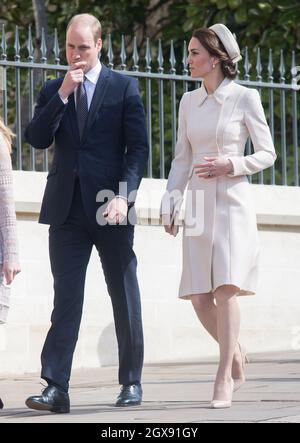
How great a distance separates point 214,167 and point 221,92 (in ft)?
1.43

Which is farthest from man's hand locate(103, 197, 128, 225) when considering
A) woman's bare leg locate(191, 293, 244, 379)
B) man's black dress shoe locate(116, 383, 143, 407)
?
man's black dress shoe locate(116, 383, 143, 407)

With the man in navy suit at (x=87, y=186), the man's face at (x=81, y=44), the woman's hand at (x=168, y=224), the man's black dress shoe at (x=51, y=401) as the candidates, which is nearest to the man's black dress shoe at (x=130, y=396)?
the man in navy suit at (x=87, y=186)

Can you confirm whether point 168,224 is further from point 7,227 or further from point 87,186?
point 7,227

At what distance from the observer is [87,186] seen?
703cm

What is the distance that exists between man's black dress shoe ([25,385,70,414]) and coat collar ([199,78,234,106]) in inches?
64.3

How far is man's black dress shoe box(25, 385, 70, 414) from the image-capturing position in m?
6.78

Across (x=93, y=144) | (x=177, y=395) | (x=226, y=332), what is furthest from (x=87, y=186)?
(x=177, y=395)

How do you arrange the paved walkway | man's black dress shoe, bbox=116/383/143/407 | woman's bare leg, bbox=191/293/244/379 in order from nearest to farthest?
the paved walkway
woman's bare leg, bbox=191/293/244/379
man's black dress shoe, bbox=116/383/143/407

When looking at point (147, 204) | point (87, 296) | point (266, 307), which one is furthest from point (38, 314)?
point (266, 307)

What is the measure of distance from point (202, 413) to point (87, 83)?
1.84 meters

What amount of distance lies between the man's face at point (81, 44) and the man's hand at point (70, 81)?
0.38 feet

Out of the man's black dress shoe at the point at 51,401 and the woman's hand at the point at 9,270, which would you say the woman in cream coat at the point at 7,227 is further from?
the man's black dress shoe at the point at 51,401

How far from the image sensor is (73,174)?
23.1ft

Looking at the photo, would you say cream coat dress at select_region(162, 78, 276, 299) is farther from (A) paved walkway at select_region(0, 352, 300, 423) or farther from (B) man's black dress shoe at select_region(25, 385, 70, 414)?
(B) man's black dress shoe at select_region(25, 385, 70, 414)
